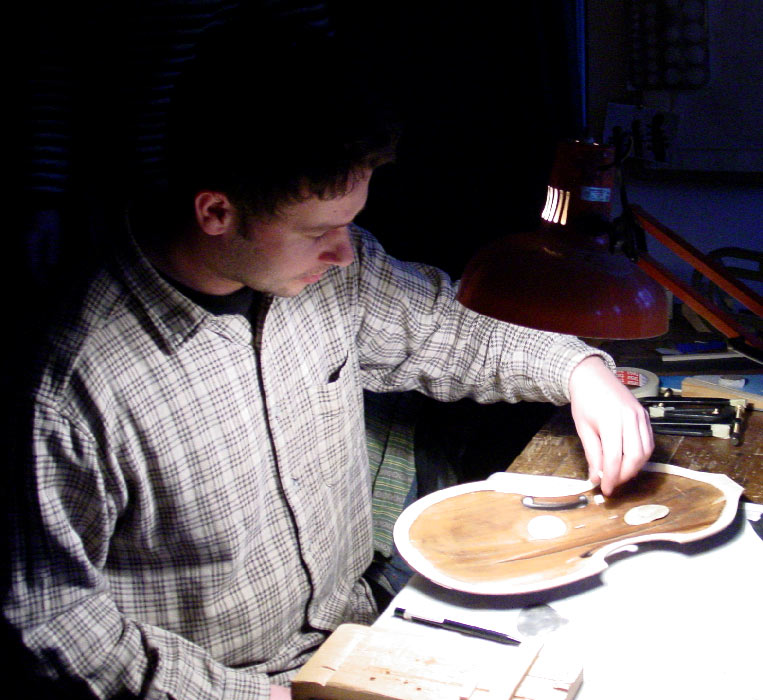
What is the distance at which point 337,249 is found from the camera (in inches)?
47.2

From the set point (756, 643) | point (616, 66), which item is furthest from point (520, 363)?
point (616, 66)

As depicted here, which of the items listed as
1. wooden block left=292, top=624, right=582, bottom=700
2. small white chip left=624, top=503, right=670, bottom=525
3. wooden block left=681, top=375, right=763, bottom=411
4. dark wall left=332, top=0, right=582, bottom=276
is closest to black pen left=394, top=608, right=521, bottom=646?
wooden block left=292, top=624, right=582, bottom=700

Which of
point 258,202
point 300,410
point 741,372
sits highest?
point 258,202

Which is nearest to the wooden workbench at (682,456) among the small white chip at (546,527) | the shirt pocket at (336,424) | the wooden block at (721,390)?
the wooden block at (721,390)

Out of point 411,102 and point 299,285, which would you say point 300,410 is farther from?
point 411,102

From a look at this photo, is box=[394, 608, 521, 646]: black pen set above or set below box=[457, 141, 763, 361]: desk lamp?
below

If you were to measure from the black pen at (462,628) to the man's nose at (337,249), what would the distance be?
0.54 metres

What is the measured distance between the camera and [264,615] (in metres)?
1.28

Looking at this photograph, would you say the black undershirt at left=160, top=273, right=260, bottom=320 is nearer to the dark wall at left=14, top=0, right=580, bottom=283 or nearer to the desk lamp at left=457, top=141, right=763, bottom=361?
the dark wall at left=14, top=0, right=580, bottom=283

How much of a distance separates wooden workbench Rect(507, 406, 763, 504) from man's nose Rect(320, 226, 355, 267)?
20.2 inches

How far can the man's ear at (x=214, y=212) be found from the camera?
1107mm

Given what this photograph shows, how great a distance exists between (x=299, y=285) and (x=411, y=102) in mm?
972

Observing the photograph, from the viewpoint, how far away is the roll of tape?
1682 millimetres

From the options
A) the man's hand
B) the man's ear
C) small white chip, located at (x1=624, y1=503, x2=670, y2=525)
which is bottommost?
small white chip, located at (x1=624, y1=503, x2=670, y2=525)
